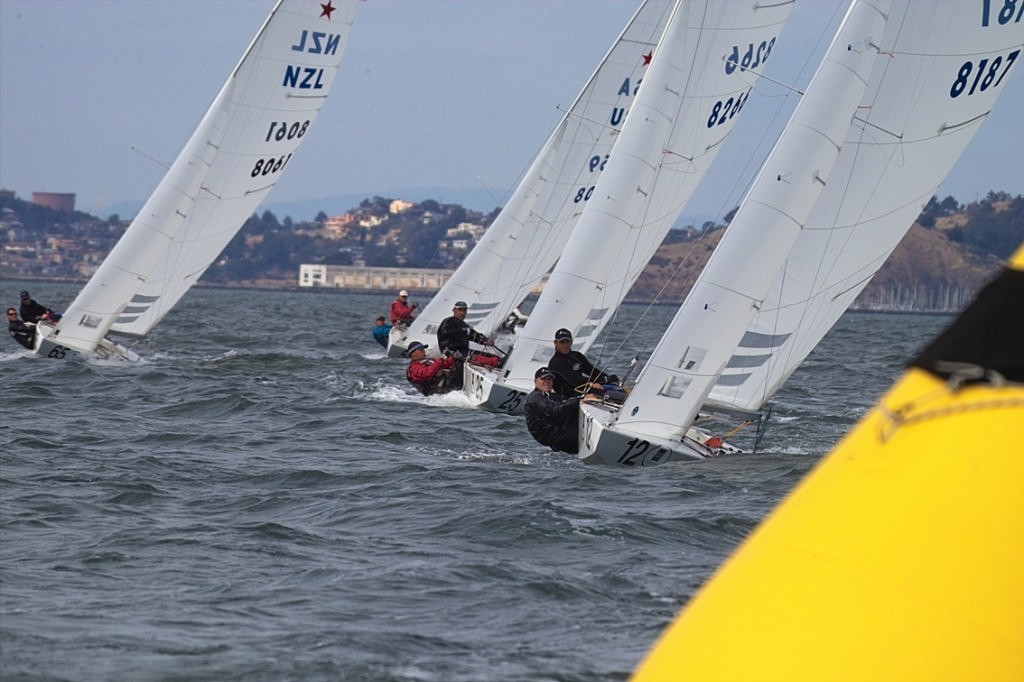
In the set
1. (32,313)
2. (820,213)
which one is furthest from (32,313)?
(820,213)

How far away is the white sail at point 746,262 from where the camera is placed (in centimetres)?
978

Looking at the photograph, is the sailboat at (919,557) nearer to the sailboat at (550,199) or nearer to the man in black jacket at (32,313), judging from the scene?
the sailboat at (550,199)

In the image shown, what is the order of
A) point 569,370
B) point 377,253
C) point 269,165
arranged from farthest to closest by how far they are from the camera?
1. point 377,253
2. point 269,165
3. point 569,370

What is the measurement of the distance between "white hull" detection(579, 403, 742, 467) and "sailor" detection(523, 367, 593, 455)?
0.50 ft

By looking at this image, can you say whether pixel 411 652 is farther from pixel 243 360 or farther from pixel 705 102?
pixel 243 360

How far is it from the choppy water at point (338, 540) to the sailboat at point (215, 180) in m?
3.83

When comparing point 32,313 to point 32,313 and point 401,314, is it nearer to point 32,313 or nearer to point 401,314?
point 32,313

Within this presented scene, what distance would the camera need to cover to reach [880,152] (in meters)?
10.8

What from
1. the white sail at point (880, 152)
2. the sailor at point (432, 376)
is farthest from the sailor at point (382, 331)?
the white sail at point (880, 152)

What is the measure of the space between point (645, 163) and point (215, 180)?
703 cm

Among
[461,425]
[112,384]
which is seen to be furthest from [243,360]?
[461,425]

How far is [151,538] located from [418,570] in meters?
1.48

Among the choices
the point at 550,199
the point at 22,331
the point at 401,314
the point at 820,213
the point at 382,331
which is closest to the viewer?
the point at 820,213

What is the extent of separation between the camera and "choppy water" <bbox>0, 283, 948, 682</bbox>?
4.91 metres
